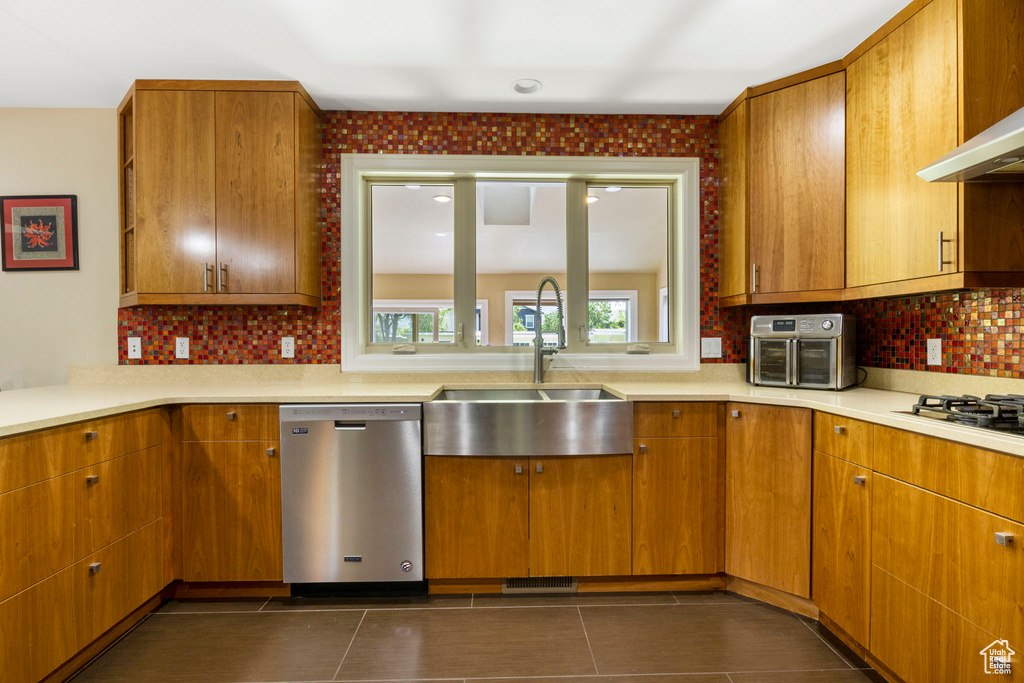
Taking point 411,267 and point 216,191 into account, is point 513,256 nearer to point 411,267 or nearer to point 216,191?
point 411,267

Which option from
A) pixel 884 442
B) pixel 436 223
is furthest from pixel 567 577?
pixel 436 223

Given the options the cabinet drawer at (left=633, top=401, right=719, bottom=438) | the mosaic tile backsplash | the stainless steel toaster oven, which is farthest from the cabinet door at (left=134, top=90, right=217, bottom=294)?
the stainless steel toaster oven

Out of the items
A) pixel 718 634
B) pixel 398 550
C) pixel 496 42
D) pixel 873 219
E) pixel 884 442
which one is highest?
pixel 496 42

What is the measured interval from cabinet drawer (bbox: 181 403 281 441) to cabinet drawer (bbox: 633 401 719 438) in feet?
5.11

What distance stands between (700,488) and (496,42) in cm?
206

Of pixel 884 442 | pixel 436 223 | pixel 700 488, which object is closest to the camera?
A: pixel 884 442

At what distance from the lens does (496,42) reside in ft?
6.79

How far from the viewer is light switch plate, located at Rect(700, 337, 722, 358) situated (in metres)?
2.76

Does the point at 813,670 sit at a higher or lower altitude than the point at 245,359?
lower

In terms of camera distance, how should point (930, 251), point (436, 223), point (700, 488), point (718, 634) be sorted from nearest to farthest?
point (930, 251) → point (718, 634) → point (700, 488) → point (436, 223)

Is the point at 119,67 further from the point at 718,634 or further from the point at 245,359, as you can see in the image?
the point at 718,634

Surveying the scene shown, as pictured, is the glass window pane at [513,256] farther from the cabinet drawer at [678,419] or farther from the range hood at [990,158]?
the range hood at [990,158]

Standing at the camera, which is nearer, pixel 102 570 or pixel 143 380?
pixel 102 570

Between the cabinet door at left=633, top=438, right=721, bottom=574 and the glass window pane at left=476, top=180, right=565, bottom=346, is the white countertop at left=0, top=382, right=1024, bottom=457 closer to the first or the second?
the cabinet door at left=633, top=438, right=721, bottom=574
